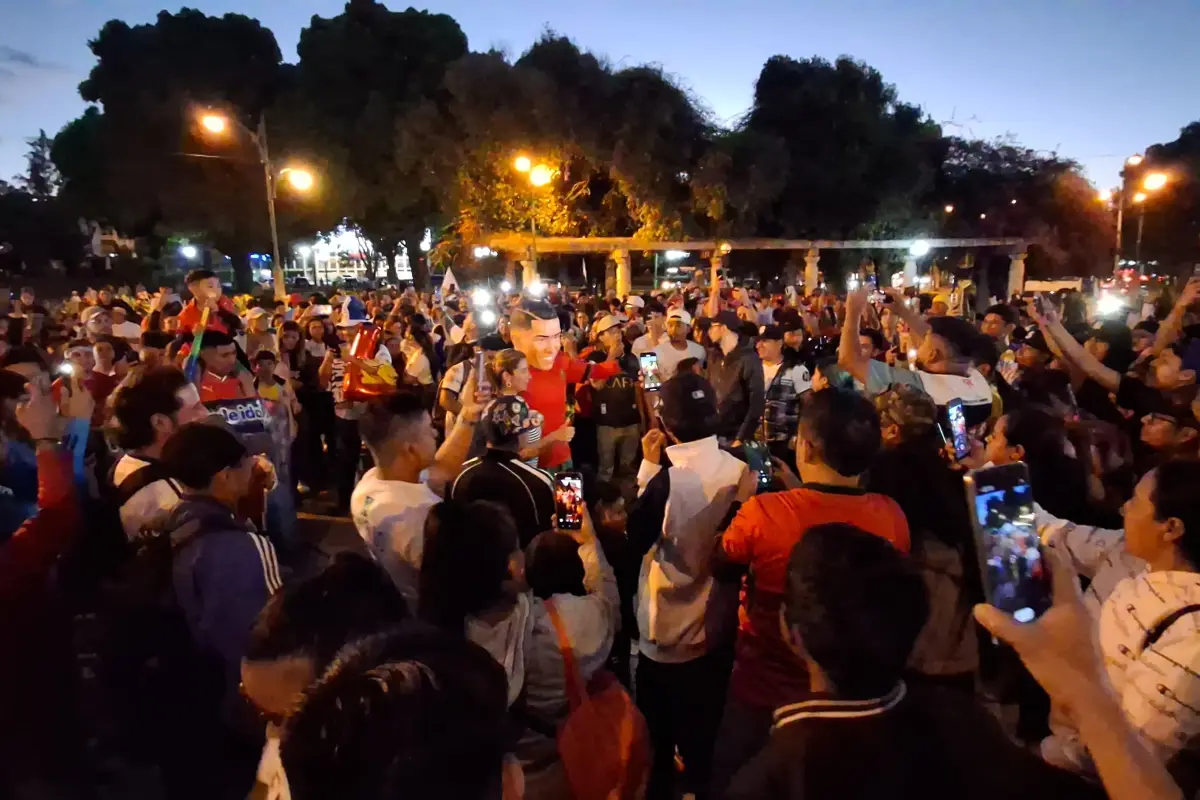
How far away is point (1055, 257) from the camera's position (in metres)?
31.1

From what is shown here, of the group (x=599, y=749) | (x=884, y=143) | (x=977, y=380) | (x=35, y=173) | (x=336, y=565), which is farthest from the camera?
(x=35, y=173)

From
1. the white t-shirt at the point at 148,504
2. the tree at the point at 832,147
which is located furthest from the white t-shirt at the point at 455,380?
the tree at the point at 832,147

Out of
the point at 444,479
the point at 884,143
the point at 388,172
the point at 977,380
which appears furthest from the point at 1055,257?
the point at 444,479

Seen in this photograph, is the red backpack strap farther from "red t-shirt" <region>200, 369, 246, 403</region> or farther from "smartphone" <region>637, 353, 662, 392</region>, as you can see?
"smartphone" <region>637, 353, 662, 392</region>

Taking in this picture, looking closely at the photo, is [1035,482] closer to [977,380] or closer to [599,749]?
[977,380]

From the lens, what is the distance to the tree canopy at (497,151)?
20.5m

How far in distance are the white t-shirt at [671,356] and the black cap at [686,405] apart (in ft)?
13.2

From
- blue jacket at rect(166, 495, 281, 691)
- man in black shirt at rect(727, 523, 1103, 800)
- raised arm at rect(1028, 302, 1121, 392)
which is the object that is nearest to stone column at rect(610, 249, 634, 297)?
raised arm at rect(1028, 302, 1121, 392)

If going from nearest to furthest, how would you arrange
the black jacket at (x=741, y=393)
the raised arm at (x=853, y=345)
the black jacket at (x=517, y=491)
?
the black jacket at (x=517, y=491)
the raised arm at (x=853, y=345)
the black jacket at (x=741, y=393)

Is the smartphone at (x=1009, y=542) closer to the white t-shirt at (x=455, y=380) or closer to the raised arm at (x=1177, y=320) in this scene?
the white t-shirt at (x=455, y=380)

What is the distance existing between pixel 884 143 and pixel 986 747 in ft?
89.8

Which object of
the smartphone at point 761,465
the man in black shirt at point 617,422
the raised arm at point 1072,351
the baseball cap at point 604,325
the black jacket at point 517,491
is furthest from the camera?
the baseball cap at point 604,325

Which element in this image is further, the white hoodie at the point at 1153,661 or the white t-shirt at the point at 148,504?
the white t-shirt at the point at 148,504

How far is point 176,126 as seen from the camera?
32.4 metres
